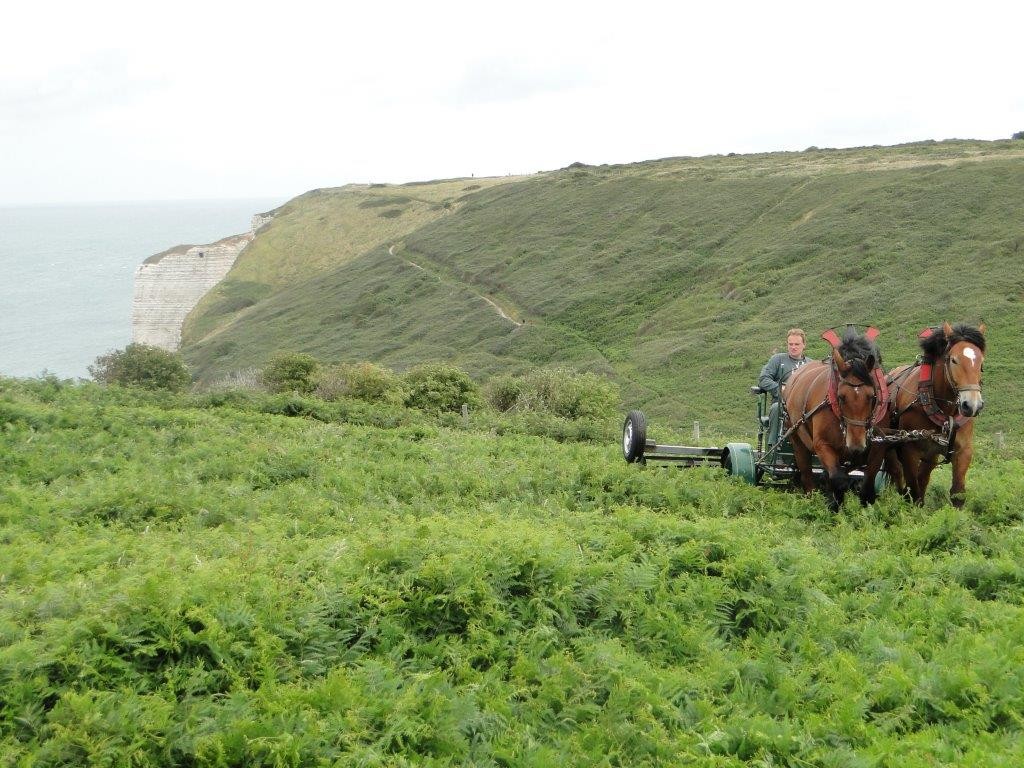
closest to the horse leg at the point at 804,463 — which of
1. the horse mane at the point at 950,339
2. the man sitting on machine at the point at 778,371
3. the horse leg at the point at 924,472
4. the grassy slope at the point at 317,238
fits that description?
the man sitting on machine at the point at 778,371

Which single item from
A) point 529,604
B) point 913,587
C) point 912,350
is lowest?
point 912,350

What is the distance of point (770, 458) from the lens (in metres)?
13.1

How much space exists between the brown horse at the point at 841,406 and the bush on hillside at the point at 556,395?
77.9ft

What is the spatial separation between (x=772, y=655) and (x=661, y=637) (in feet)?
2.91

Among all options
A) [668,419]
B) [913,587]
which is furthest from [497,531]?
[668,419]

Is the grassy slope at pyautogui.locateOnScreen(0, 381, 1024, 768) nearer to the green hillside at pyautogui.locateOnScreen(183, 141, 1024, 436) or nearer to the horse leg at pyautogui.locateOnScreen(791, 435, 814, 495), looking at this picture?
the horse leg at pyautogui.locateOnScreen(791, 435, 814, 495)

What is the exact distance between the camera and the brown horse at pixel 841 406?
10836mm

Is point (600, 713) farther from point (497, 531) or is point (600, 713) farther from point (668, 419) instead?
point (668, 419)

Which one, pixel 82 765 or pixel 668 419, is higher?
pixel 82 765

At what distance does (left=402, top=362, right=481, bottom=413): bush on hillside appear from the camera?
38500 mm

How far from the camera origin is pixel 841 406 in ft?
36.1

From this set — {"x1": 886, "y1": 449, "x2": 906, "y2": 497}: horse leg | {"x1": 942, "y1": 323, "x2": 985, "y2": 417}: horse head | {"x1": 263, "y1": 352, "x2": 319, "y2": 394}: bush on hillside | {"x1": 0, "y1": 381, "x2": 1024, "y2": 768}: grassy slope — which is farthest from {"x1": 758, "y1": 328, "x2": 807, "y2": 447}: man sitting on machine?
{"x1": 263, "y1": 352, "x2": 319, "y2": 394}: bush on hillside

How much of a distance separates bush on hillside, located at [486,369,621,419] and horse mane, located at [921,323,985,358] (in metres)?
24.5

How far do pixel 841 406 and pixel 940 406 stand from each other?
1.48 m
